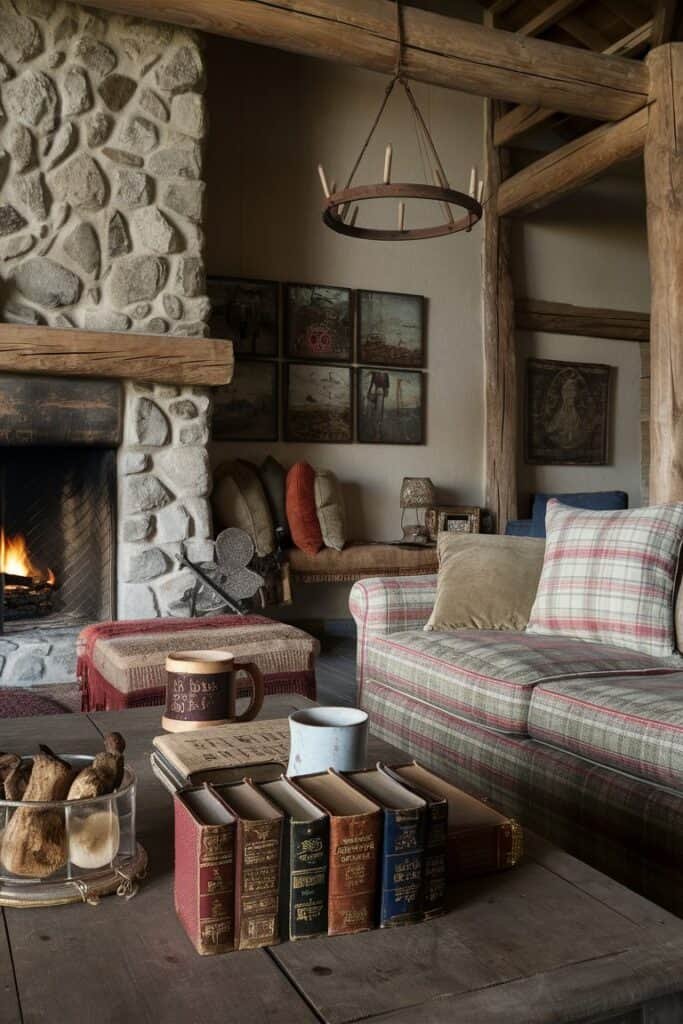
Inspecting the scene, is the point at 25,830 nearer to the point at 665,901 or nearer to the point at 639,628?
the point at 665,901

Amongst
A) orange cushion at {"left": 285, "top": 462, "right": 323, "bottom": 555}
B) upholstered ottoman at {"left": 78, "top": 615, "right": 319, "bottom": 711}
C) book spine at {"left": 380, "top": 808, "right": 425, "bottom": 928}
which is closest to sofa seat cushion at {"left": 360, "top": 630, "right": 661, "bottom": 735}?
upholstered ottoman at {"left": 78, "top": 615, "right": 319, "bottom": 711}

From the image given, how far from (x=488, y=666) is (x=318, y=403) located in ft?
11.5

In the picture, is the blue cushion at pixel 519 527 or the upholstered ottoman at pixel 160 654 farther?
the blue cushion at pixel 519 527

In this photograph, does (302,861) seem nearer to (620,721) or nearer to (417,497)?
(620,721)

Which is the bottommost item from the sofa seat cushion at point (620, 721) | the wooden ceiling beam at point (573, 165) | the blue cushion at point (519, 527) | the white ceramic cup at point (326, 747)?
the sofa seat cushion at point (620, 721)

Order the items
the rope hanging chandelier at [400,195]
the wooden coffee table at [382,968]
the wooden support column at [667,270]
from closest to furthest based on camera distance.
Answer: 1. the wooden coffee table at [382,968]
2. the rope hanging chandelier at [400,195]
3. the wooden support column at [667,270]

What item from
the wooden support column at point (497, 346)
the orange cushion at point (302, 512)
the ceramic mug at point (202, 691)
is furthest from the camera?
the wooden support column at point (497, 346)

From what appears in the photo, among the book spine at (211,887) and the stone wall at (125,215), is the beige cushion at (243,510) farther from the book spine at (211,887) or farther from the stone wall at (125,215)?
the book spine at (211,887)

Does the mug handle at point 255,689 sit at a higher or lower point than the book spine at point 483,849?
higher

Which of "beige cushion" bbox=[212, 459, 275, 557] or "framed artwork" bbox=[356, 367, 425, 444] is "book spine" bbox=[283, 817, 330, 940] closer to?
"beige cushion" bbox=[212, 459, 275, 557]

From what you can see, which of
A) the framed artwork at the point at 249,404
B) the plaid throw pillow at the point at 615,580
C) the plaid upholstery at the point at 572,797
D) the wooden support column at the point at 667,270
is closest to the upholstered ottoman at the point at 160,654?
the plaid upholstery at the point at 572,797

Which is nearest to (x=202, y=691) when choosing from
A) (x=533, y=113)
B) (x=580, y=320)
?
(x=533, y=113)

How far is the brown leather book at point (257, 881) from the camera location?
915 millimetres

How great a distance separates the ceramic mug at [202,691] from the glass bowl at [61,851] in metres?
0.55
